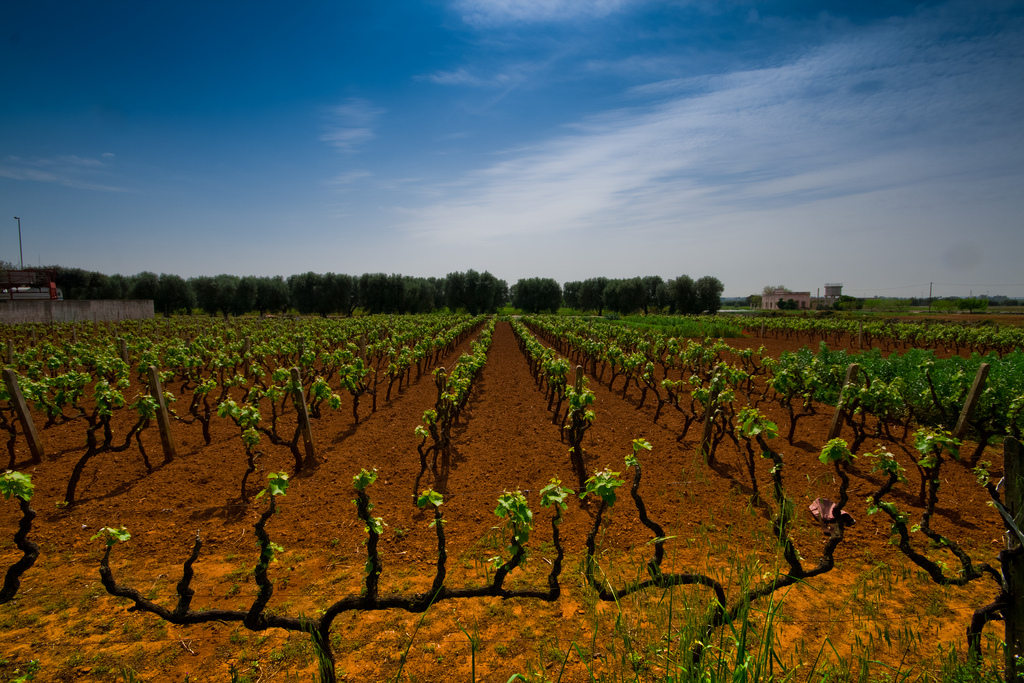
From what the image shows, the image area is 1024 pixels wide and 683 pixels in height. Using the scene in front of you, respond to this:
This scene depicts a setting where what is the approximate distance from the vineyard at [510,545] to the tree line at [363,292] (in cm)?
7062

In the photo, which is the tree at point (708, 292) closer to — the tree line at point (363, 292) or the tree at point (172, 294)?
the tree line at point (363, 292)

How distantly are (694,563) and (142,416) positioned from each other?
29.0ft

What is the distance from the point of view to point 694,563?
15.9 feet

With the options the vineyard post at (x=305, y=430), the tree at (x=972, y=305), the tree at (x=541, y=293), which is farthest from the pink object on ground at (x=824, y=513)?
the tree at (x=541, y=293)

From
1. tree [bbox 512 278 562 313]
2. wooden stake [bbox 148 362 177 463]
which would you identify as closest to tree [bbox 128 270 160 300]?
tree [bbox 512 278 562 313]

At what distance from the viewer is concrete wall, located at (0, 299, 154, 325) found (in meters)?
35.6

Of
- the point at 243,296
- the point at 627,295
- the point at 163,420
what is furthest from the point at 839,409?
the point at 243,296

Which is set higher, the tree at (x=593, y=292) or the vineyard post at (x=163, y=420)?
the tree at (x=593, y=292)

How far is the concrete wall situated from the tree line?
24454 millimetres

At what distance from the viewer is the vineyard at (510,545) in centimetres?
332

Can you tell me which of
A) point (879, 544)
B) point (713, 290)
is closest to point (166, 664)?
point (879, 544)

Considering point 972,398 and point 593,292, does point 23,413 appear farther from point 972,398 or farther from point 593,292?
point 593,292

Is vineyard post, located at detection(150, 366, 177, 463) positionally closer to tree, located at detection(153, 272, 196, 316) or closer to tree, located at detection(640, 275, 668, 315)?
tree, located at detection(153, 272, 196, 316)

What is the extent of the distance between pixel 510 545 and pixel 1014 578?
3585 millimetres
